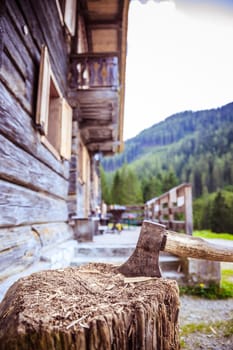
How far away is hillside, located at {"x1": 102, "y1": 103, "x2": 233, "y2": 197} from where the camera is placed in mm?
8266

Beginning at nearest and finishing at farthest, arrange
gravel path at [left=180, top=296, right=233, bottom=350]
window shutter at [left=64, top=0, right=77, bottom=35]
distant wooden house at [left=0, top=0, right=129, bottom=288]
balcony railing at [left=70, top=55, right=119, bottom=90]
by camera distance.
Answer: gravel path at [left=180, top=296, right=233, bottom=350], distant wooden house at [left=0, top=0, right=129, bottom=288], window shutter at [left=64, top=0, right=77, bottom=35], balcony railing at [left=70, top=55, right=119, bottom=90]

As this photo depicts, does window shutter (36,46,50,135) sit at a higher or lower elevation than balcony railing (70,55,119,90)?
lower

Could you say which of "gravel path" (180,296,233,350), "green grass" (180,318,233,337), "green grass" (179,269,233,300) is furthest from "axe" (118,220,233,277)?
"green grass" (179,269,233,300)

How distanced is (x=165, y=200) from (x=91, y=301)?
5.13m

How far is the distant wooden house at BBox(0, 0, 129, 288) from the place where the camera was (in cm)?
196

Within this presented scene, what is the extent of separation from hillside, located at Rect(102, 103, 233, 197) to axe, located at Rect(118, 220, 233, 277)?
3.87m

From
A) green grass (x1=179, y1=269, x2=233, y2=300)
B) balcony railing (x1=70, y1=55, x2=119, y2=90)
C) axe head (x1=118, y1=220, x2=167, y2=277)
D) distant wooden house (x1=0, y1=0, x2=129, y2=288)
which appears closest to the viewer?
axe head (x1=118, y1=220, x2=167, y2=277)

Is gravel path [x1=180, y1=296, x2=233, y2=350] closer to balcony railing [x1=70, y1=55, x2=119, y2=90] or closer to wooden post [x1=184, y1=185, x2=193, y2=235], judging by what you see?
wooden post [x1=184, y1=185, x2=193, y2=235]

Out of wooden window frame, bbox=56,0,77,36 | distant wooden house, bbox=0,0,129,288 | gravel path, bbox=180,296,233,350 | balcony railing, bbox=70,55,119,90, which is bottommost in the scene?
gravel path, bbox=180,296,233,350

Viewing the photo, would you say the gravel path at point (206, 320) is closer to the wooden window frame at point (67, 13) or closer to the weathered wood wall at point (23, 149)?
the weathered wood wall at point (23, 149)

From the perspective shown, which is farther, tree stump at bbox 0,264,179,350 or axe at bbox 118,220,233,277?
axe at bbox 118,220,233,277

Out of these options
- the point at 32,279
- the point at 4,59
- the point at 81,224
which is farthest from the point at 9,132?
the point at 81,224

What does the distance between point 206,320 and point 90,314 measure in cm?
194

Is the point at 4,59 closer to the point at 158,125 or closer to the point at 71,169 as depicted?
the point at 71,169
